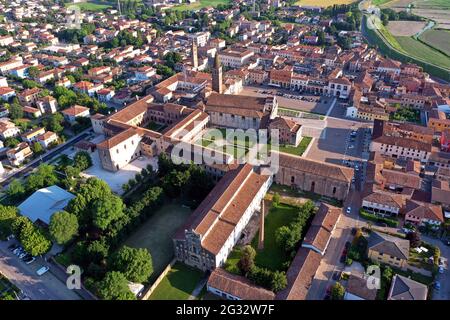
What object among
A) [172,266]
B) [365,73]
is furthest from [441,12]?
[172,266]

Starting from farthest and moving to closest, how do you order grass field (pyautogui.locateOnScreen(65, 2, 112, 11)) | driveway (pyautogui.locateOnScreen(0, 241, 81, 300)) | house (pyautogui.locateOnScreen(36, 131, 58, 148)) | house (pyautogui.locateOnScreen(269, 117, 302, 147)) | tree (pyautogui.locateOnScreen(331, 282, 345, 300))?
grass field (pyautogui.locateOnScreen(65, 2, 112, 11)) < house (pyautogui.locateOnScreen(36, 131, 58, 148)) < house (pyautogui.locateOnScreen(269, 117, 302, 147)) < driveway (pyautogui.locateOnScreen(0, 241, 81, 300)) < tree (pyautogui.locateOnScreen(331, 282, 345, 300))

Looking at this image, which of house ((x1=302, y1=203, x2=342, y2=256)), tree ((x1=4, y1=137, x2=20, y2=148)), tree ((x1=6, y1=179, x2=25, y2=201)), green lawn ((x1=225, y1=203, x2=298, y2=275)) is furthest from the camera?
tree ((x1=4, y1=137, x2=20, y2=148))

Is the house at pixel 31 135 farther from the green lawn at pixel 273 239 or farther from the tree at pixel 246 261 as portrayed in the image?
the tree at pixel 246 261

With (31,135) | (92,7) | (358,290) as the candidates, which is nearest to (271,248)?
(358,290)

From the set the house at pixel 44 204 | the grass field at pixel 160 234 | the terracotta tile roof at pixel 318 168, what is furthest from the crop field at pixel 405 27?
the house at pixel 44 204

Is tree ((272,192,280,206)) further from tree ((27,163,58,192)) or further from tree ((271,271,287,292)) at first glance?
tree ((27,163,58,192))

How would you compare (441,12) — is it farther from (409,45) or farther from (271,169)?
(271,169)

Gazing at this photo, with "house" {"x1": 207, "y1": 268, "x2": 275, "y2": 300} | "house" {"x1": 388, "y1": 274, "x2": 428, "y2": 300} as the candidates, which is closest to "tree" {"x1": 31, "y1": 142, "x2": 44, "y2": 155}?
"house" {"x1": 207, "y1": 268, "x2": 275, "y2": 300}
